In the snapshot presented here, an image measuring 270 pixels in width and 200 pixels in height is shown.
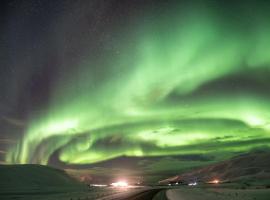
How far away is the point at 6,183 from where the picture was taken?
19688 centimetres

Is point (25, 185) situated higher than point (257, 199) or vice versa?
point (25, 185)

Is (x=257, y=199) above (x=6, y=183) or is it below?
below

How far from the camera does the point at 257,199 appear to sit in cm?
6619

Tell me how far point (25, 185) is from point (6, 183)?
1009cm

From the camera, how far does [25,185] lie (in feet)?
656

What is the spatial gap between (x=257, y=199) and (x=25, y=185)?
160 metres

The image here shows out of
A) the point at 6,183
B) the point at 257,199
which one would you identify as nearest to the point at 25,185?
the point at 6,183

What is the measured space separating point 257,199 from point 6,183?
6398 inches

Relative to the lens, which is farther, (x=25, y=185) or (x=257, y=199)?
(x=25, y=185)

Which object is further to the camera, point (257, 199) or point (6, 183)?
point (6, 183)

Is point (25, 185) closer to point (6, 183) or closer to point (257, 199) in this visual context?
point (6, 183)
